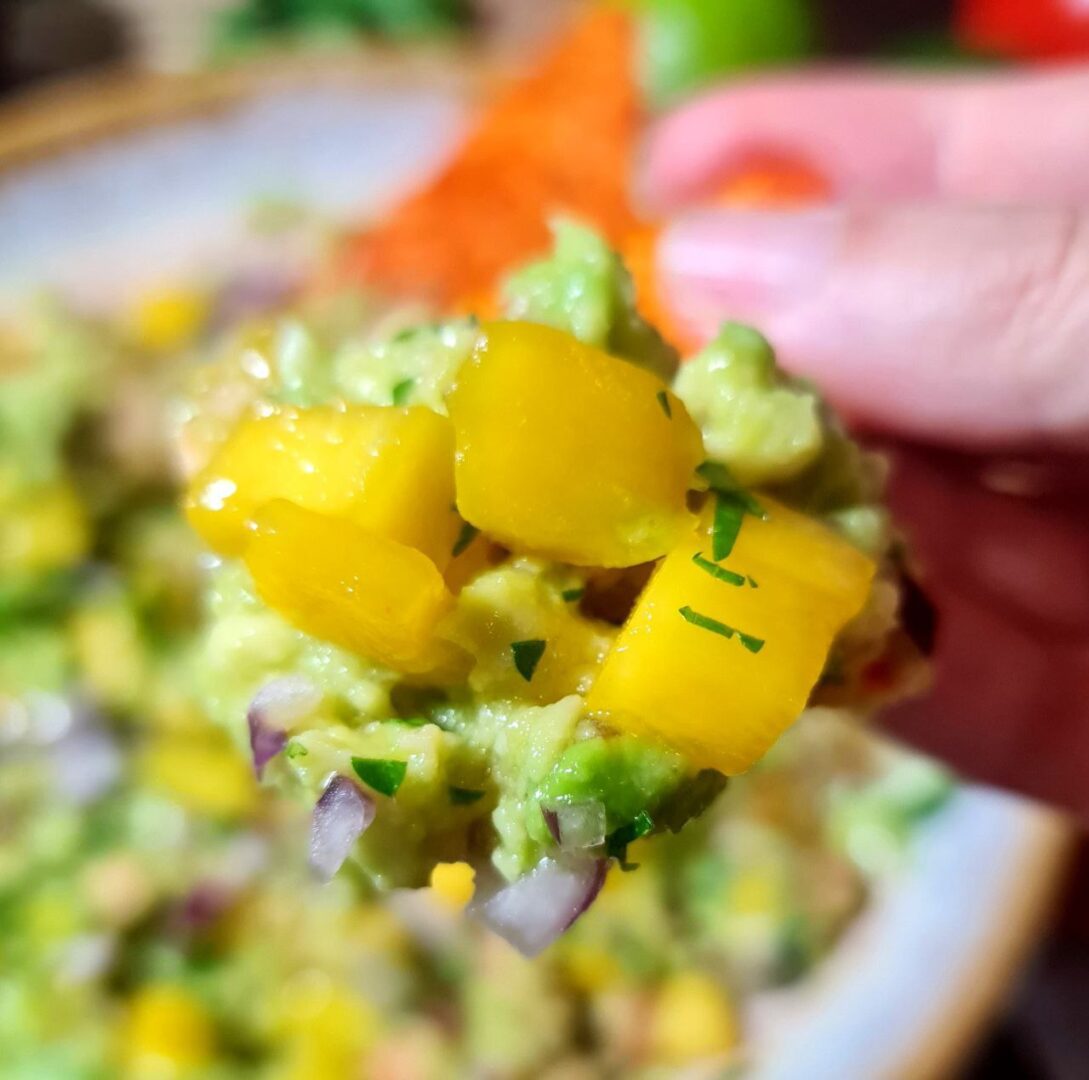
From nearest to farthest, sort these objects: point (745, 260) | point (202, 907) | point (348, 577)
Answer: point (348, 577)
point (745, 260)
point (202, 907)

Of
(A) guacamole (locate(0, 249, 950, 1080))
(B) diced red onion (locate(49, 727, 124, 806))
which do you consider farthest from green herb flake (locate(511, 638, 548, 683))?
(B) diced red onion (locate(49, 727, 124, 806))

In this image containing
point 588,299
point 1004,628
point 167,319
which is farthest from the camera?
point 167,319

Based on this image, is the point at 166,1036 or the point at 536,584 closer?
the point at 536,584

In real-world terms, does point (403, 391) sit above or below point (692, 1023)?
above

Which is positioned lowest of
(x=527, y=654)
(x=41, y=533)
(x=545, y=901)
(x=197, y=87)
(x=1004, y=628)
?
(x=41, y=533)

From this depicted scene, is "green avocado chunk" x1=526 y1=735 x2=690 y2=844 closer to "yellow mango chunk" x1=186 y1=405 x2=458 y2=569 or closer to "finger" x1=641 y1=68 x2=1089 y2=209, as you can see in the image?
"yellow mango chunk" x1=186 y1=405 x2=458 y2=569

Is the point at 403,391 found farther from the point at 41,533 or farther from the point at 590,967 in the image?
the point at 41,533

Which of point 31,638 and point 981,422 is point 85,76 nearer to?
point 31,638

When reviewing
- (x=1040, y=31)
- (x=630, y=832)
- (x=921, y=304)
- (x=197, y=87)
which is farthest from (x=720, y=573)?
(x=1040, y=31)
